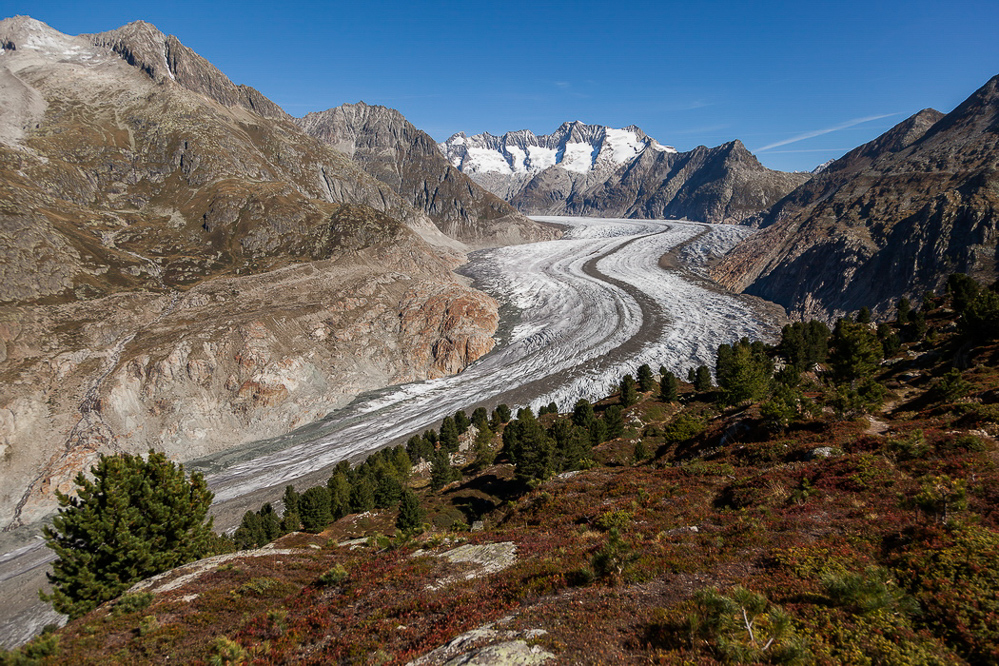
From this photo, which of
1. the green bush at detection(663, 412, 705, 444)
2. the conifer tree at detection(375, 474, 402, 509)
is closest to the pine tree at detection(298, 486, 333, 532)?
the conifer tree at detection(375, 474, 402, 509)

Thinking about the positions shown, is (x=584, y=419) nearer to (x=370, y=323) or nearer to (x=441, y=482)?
(x=441, y=482)

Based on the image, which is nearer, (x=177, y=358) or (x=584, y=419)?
(x=584, y=419)

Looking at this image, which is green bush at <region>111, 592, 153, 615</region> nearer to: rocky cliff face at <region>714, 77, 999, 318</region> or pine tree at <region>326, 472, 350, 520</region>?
pine tree at <region>326, 472, 350, 520</region>

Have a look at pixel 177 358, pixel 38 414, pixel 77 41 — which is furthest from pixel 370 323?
pixel 77 41

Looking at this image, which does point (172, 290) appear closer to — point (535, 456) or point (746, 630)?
point (535, 456)

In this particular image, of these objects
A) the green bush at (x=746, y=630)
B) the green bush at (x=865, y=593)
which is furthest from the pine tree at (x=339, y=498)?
the green bush at (x=865, y=593)

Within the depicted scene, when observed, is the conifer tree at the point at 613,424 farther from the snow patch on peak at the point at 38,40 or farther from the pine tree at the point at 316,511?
the snow patch on peak at the point at 38,40

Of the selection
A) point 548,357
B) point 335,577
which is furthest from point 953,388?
point 548,357

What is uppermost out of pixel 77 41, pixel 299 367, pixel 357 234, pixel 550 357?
pixel 77 41
